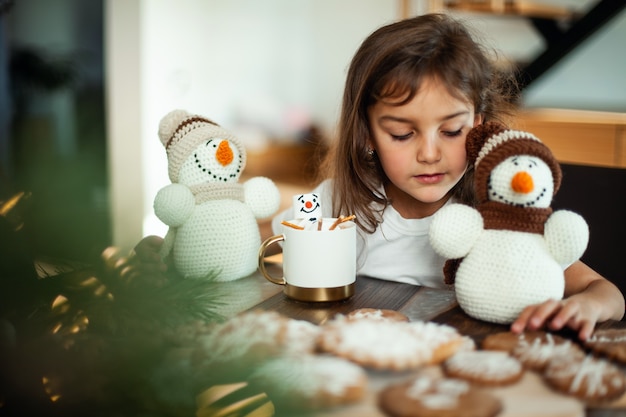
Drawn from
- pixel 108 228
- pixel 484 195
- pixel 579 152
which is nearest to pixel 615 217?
pixel 484 195

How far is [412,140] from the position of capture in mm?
968

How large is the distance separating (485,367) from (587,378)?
0.29ft

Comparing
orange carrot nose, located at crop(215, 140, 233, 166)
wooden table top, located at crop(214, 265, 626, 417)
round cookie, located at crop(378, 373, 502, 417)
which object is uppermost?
orange carrot nose, located at crop(215, 140, 233, 166)

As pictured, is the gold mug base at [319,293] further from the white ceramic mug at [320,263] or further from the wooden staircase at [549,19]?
the wooden staircase at [549,19]

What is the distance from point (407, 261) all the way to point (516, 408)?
61cm

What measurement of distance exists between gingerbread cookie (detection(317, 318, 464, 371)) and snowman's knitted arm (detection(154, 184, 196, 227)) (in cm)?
28

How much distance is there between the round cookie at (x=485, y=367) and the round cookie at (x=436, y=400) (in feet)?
0.06

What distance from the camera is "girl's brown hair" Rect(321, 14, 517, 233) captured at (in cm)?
97

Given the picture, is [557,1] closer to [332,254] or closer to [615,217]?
[615,217]

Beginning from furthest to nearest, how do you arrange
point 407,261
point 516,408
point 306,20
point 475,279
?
point 306,20 < point 407,261 < point 475,279 < point 516,408

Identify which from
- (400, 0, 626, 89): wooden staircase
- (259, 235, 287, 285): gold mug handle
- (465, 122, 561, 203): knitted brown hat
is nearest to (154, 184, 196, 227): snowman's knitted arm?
(259, 235, 287, 285): gold mug handle

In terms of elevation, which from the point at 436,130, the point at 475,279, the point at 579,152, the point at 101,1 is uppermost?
the point at 101,1

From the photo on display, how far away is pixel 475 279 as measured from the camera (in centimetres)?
76

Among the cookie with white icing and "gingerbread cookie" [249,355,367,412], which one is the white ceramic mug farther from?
"gingerbread cookie" [249,355,367,412]
